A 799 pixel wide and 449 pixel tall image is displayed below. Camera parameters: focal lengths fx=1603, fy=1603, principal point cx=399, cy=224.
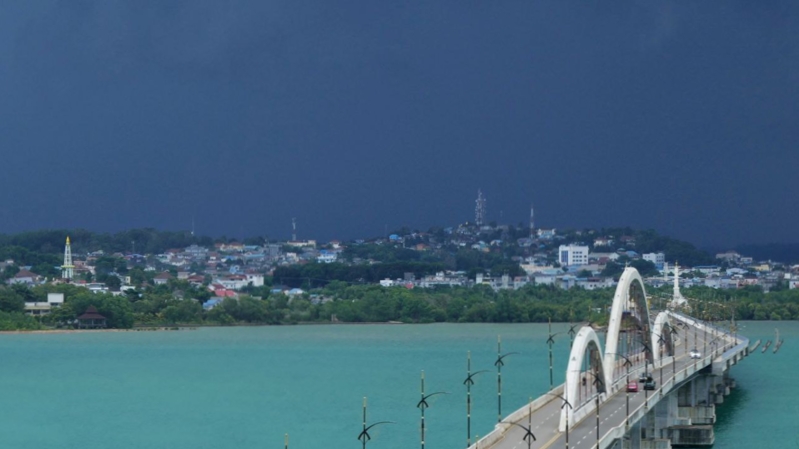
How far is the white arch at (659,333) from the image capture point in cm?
5738

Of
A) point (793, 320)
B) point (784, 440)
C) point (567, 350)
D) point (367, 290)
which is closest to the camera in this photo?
point (784, 440)

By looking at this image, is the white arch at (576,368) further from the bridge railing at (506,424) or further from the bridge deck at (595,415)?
the bridge railing at (506,424)

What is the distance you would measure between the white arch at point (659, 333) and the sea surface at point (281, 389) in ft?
10.5

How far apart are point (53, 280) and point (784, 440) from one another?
102353 millimetres

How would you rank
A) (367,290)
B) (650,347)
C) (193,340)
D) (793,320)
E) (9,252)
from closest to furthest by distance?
(650,347) → (193,340) → (793,320) → (367,290) → (9,252)

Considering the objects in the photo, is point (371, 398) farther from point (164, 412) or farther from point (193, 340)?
point (193, 340)

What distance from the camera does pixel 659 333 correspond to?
59.4 meters

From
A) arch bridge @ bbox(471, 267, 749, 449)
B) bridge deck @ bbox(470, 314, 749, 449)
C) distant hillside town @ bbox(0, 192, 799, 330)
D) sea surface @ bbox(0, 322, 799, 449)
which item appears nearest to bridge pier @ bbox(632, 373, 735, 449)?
arch bridge @ bbox(471, 267, 749, 449)

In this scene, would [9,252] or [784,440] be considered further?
[9,252]

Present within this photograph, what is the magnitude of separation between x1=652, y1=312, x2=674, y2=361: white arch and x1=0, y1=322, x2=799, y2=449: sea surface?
3.19m

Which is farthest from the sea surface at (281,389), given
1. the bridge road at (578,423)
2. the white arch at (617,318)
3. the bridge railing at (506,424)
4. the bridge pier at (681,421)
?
the white arch at (617,318)

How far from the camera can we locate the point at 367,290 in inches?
5428

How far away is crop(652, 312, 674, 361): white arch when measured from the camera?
57375mm

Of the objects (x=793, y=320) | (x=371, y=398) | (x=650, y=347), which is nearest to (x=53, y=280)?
(x=793, y=320)
